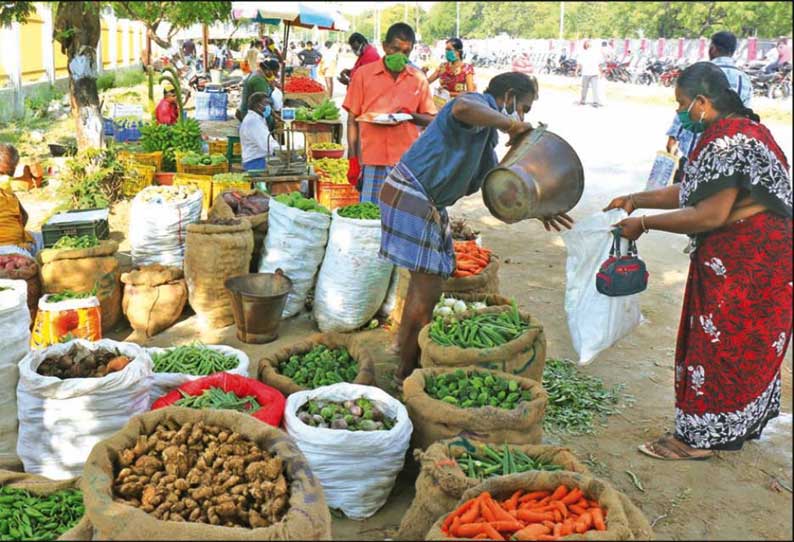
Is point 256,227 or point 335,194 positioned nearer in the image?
point 256,227

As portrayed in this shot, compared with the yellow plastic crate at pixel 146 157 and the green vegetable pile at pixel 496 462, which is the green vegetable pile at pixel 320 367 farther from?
the yellow plastic crate at pixel 146 157

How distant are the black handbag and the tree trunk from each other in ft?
23.0

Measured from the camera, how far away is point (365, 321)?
549 cm

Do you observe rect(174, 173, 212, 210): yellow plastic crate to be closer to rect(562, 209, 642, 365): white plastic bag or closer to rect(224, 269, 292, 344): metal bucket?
rect(224, 269, 292, 344): metal bucket

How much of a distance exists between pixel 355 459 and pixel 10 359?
73.3 inches

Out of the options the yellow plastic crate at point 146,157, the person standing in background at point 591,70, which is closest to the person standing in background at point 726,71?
the yellow plastic crate at point 146,157

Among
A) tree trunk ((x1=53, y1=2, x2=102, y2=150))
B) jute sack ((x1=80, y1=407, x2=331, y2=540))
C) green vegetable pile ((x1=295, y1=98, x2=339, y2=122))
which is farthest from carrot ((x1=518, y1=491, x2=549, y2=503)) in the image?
green vegetable pile ((x1=295, y1=98, x2=339, y2=122))

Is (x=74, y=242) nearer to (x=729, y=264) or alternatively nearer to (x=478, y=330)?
(x=478, y=330)

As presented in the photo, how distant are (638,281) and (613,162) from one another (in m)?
9.11

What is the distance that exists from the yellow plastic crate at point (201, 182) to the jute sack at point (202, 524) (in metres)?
5.17

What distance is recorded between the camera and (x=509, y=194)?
344cm

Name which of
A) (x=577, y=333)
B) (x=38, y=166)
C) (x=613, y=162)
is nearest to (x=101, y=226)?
(x=38, y=166)

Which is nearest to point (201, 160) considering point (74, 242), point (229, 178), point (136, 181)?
point (136, 181)

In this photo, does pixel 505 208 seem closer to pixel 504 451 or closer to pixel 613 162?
pixel 504 451
